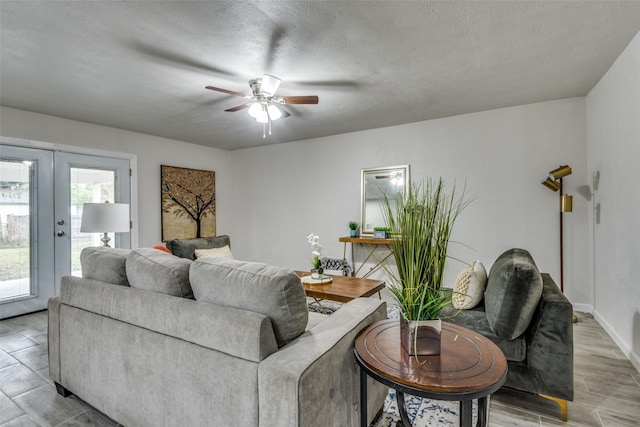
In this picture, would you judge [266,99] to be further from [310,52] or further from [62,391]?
[62,391]

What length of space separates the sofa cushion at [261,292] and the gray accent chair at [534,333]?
3.11 feet

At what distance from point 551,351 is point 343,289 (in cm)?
172

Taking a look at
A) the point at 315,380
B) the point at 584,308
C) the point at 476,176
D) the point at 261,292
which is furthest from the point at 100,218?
the point at 584,308

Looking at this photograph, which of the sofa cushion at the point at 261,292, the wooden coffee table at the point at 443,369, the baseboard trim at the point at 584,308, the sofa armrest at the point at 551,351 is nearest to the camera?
the wooden coffee table at the point at 443,369

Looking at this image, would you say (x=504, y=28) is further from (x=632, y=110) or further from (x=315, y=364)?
(x=315, y=364)

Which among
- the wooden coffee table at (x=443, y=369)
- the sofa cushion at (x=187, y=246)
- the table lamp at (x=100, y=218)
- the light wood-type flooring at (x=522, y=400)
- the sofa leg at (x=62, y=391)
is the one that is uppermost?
the table lamp at (x=100, y=218)

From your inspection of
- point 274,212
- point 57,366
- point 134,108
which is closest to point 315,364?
point 57,366

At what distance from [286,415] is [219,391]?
35 centimetres

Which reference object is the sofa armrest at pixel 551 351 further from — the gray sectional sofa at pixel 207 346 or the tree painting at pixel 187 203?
the tree painting at pixel 187 203

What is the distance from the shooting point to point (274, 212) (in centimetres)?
575

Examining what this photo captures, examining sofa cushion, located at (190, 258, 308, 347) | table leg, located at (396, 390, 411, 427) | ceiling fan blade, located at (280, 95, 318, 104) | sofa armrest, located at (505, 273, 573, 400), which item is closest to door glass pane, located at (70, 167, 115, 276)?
ceiling fan blade, located at (280, 95, 318, 104)

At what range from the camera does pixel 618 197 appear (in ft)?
8.70

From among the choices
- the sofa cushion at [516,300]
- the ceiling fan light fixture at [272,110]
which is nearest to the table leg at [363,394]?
the sofa cushion at [516,300]

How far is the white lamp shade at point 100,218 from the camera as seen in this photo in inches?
115
